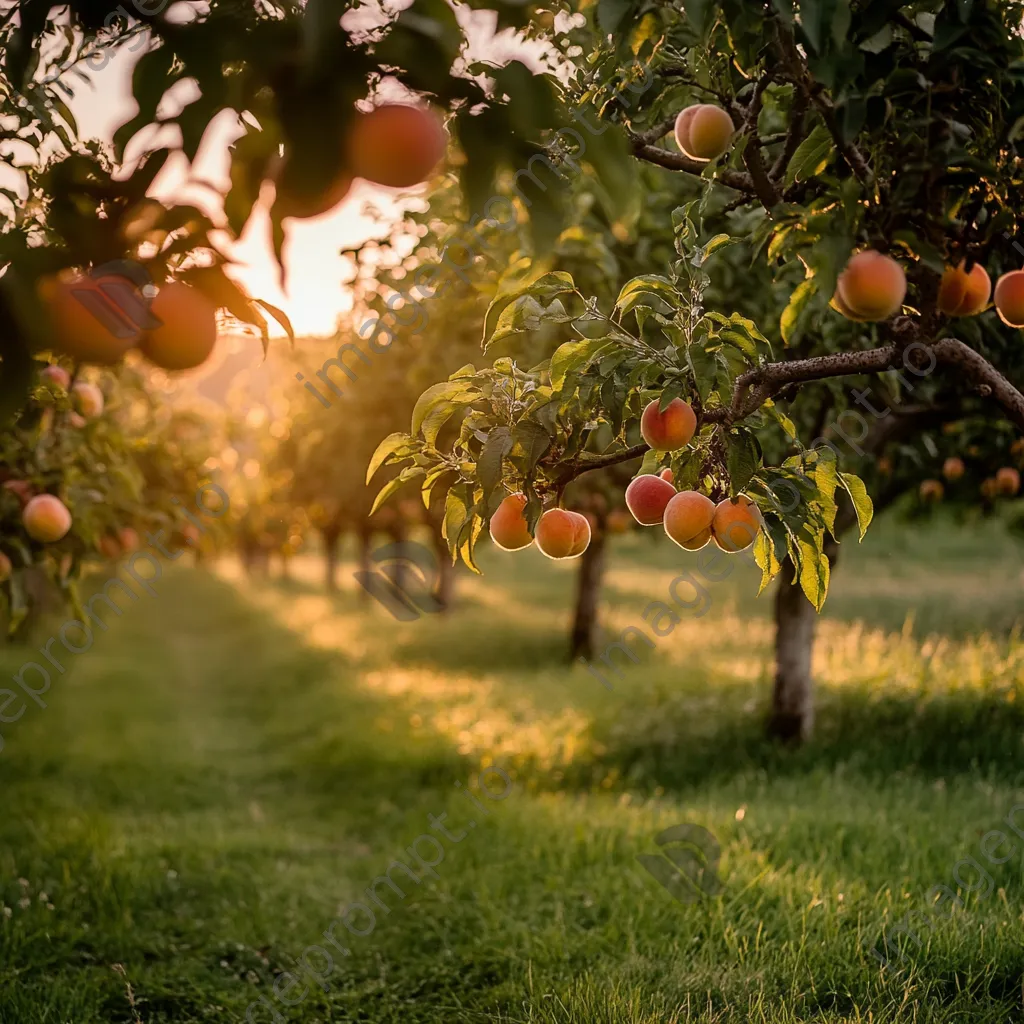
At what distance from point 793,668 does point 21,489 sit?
5.15 m

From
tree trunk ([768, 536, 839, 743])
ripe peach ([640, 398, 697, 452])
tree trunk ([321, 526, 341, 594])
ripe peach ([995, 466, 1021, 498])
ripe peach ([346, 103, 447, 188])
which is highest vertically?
ripe peach ([346, 103, 447, 188])

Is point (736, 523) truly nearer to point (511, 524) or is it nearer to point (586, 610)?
point (511, 524)

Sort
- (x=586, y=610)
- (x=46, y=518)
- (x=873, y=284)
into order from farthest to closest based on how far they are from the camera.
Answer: (x=586, y=610) < (x=46, y=518) < (x=873, y=284)

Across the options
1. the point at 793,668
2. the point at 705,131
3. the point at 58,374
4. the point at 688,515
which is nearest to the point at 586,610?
the point at 793,668

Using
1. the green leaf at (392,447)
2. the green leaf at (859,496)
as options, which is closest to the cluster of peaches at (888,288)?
the green leaf at (859,496)

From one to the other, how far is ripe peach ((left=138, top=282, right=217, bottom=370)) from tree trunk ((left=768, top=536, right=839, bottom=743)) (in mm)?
5649

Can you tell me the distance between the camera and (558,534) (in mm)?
2758

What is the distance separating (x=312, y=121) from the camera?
1500 mm

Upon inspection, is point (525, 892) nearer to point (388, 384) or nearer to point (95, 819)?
point (95, 819)

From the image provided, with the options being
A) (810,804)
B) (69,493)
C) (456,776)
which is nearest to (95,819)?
(456,776)

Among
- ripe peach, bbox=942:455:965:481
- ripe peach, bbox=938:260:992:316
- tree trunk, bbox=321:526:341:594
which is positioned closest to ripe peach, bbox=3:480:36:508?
ripe peach, bbox=938:260:992:316

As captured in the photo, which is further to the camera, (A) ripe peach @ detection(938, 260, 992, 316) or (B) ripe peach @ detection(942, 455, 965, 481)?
(B) ripe peach @ detection(942, 455, 965, 481)

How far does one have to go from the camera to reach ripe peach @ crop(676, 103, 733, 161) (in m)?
2.42

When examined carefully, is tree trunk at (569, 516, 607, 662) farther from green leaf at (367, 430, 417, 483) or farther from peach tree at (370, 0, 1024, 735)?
green leaf at (367, 430, 417, 483)
